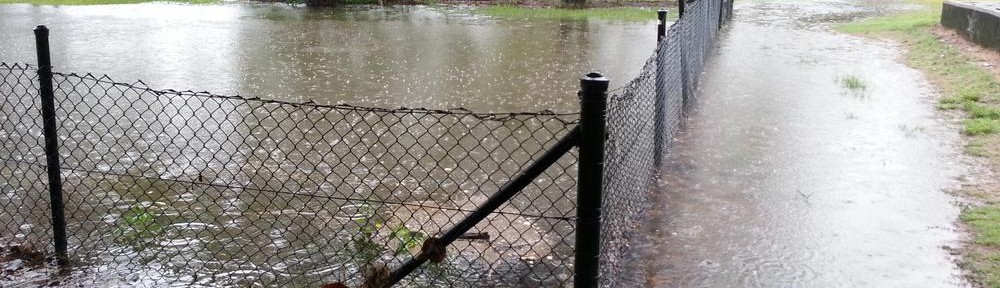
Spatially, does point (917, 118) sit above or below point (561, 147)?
below

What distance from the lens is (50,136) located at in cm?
398

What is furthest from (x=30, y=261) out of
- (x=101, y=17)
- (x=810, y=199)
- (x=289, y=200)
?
(x=101, y=17)

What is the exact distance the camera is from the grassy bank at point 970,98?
4.47 meters

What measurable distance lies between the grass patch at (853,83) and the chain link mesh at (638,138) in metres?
2.14

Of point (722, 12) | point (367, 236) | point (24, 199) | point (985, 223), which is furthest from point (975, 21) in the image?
point (24, 199)

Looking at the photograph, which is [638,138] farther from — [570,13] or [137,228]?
[570,13]

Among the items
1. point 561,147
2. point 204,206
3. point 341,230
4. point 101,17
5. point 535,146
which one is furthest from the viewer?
point 101,17

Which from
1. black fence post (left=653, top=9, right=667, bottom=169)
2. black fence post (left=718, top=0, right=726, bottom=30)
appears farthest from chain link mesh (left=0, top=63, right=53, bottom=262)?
black fence post (left=718, top=0, right=726, bottom=30)

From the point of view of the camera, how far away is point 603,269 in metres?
3.69

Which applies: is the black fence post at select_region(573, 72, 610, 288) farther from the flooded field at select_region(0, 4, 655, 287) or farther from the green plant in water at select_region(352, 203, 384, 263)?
the green plant in water at select_region(352, 203, 384, 263)

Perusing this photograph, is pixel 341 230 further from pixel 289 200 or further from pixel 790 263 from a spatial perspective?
pixel 790 263

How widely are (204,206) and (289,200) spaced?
47cm

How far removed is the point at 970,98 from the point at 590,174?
21.7 ft

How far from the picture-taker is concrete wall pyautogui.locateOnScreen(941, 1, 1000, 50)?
10.6 m
